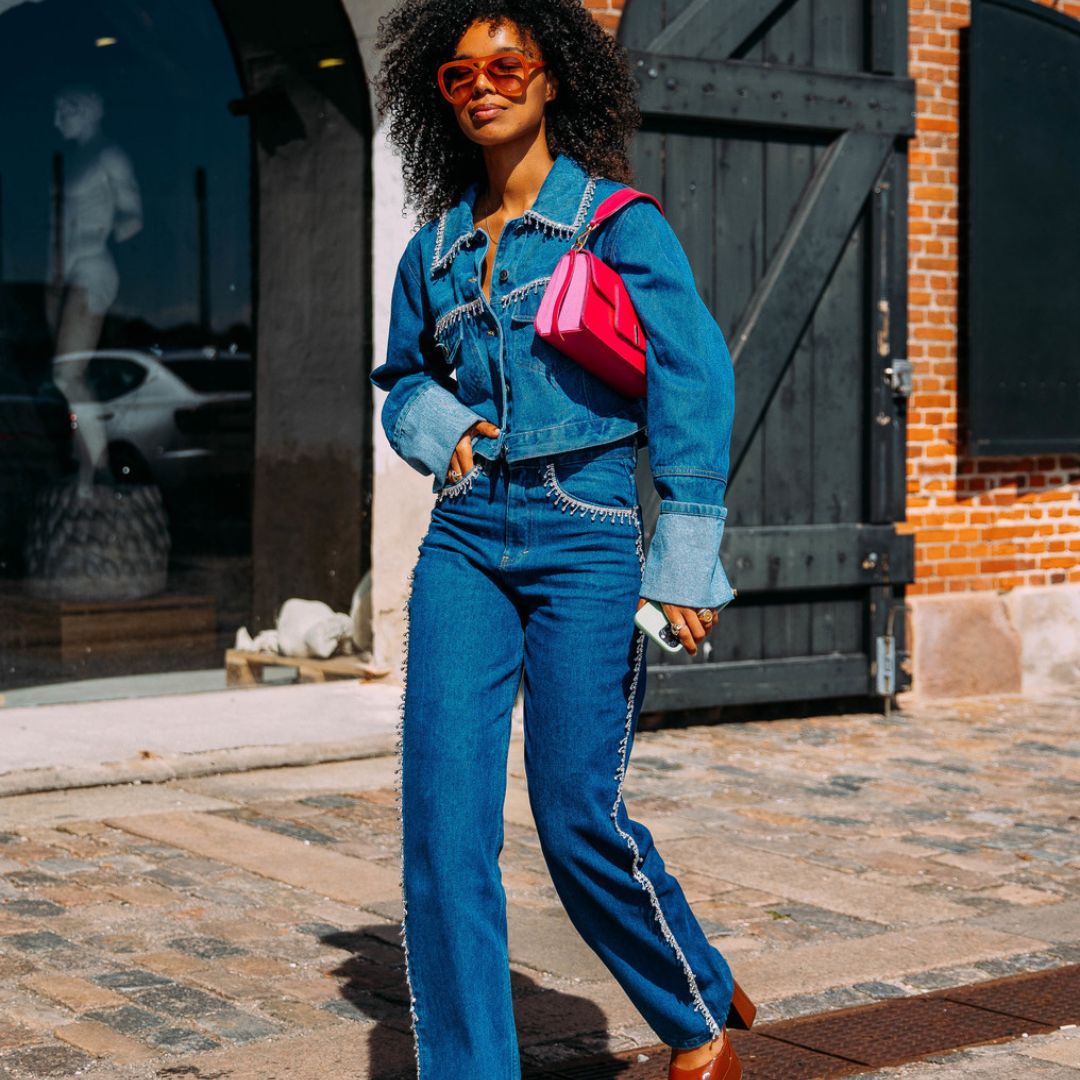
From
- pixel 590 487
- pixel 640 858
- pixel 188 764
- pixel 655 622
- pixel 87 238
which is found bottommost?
pixel 188 764

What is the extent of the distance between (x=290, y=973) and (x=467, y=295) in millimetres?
1733

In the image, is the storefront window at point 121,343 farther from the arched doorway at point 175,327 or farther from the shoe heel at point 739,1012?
the shoe heel at point 739,1012

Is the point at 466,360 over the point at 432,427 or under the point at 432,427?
over

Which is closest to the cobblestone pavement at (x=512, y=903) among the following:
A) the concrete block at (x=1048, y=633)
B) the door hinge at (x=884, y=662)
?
the door hinge at (x=884, y=662)

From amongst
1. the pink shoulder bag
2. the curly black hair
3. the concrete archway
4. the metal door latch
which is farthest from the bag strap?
the metal door latch

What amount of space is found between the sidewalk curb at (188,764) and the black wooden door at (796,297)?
130cm

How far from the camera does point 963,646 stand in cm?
877

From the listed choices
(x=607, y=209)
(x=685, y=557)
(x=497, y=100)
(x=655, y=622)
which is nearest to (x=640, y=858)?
(x=655, y=622)

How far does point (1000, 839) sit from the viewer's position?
596 centimetres

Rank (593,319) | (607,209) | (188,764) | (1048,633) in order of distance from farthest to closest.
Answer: (1048,633) < (188,764) < (607,209) < (593,319)

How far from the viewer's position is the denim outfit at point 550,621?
3.23m

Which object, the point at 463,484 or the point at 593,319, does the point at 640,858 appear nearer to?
the point at 463,484

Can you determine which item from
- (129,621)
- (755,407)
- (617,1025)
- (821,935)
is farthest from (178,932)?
(755,407)

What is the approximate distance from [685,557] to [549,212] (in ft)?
2.10
